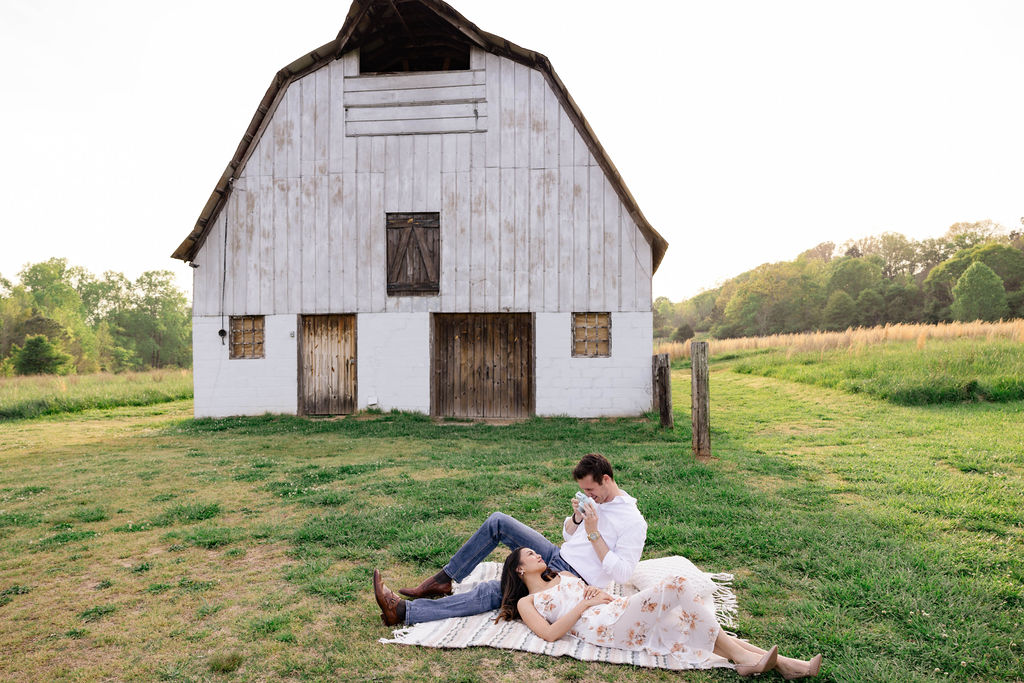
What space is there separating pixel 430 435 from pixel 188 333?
76.6 m

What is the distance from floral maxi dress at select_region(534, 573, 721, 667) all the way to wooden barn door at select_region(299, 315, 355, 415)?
12114mm

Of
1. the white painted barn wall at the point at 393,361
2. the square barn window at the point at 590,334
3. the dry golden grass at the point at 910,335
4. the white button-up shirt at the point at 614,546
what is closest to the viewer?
the white button-up shirt at the point at 614,546

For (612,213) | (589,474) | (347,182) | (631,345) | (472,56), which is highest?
(472,56)

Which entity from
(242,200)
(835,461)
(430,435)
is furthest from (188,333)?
(835,461)

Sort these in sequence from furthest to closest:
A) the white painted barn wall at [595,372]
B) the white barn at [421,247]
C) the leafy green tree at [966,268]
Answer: the leafy green tree at [966,268], the white barn at [421,247], the white painted barn wall at [595,372]

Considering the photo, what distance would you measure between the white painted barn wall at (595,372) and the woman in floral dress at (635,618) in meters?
10.3

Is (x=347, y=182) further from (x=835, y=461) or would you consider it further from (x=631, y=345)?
(x=835, y=461)

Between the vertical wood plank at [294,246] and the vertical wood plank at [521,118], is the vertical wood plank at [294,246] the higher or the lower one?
the lower one

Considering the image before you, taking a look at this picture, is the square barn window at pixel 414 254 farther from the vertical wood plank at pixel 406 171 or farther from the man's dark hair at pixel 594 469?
the man's dark hair at pixel 594 469

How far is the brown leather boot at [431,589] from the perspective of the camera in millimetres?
4594

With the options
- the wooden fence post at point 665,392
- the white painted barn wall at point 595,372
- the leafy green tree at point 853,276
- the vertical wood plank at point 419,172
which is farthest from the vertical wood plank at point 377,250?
the leafy green tree at point 853,276

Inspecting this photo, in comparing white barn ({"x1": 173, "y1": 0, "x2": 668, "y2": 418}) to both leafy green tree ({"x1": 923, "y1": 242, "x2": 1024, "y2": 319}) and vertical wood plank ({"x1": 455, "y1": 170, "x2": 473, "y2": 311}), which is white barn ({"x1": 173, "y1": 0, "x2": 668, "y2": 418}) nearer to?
vertical wood plank ({"x1": 455, "y1": 170, "x2": 473, "y2": 311})

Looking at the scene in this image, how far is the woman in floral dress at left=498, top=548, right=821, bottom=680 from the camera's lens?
3.64 metres

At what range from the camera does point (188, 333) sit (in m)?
78.6
